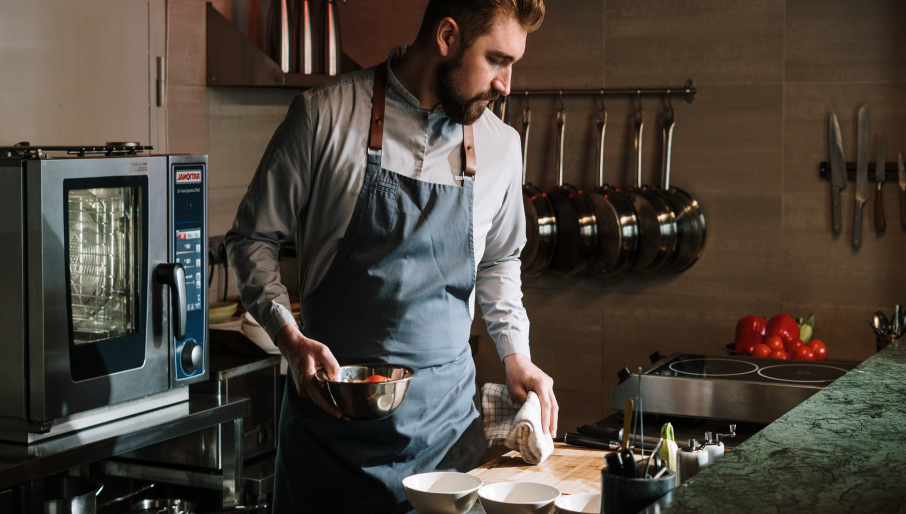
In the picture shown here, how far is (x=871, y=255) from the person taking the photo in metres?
2.75

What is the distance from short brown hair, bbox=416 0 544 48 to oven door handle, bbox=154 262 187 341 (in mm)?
704

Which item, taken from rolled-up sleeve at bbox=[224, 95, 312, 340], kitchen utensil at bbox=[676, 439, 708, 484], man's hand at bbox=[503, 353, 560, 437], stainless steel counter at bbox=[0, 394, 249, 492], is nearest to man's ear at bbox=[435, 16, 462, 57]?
rolled-up sleeve at bbox=[224, 95, 312, 340]

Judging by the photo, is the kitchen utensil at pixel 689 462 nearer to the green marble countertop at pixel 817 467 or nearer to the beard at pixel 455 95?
the green marble countertop at pixel 817 467

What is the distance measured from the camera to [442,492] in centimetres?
114

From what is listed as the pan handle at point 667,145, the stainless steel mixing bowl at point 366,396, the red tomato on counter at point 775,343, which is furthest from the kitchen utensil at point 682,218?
the stainless steel mixing bowl at point 366,396

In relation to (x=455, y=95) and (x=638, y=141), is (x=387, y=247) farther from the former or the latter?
(x=638, y=141)

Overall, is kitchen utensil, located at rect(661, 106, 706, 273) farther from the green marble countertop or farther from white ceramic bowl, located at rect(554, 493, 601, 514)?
white ceramic bowl, located at rect(554, 493, 601, 514)

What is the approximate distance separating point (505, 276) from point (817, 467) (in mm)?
868

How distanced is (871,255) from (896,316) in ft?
1.50

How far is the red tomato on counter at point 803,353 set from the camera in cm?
241

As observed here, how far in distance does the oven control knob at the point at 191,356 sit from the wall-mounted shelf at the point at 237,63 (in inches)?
46.7

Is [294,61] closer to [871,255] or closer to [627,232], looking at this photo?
[627,232]

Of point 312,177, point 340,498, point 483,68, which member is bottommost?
point 340,498

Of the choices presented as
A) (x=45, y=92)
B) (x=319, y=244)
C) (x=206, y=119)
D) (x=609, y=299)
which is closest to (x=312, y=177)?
(x=319, y=244)
